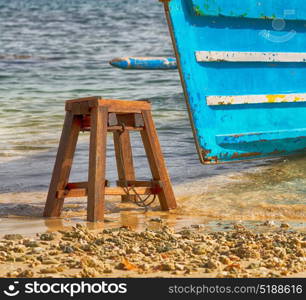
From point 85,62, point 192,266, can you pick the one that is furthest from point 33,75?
point 192,266

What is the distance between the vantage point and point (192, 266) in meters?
4.38

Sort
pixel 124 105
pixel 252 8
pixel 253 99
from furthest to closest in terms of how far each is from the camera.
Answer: pixel 253 99 → pixel 252 8 → pixel 124 105

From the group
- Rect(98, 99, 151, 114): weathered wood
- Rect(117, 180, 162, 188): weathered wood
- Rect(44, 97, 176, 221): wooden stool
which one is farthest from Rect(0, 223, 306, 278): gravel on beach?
Rect(98, 99, 151, 114): weathered wood

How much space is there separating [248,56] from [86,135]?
17.2 ft

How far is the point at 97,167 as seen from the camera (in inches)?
247

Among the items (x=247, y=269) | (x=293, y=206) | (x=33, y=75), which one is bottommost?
(x=247, y=269)

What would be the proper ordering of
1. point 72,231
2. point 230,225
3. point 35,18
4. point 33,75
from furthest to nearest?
point 35,18, point 33,75, point 230,225, point 72,231

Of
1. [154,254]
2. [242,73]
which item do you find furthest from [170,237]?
[242,73]

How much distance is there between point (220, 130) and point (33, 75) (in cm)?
1864

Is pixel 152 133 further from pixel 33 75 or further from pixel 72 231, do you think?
pixel 33 75

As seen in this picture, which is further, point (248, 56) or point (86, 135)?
point (86, 135)

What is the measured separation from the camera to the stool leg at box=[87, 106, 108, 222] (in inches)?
246

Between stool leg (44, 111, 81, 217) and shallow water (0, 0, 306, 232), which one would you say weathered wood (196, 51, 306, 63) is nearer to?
shallow water (0, 0, 306, 232)

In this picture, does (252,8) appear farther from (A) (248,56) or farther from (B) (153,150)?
(B) (153,150)
